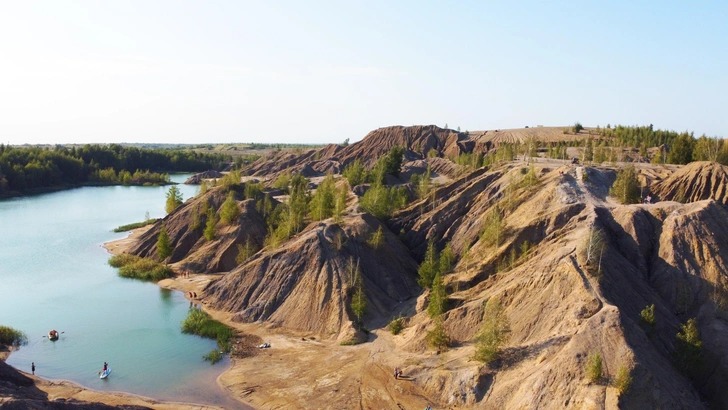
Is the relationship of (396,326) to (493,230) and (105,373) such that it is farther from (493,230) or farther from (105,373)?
(105,373)

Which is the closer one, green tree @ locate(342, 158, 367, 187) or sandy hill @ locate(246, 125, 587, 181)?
green tree @ locate(342, 158, 367, 187)

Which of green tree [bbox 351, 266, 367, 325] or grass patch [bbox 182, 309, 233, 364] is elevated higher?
green tree [bbox 351, 266, 367, 325]

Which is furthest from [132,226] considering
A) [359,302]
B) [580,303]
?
[580,303]

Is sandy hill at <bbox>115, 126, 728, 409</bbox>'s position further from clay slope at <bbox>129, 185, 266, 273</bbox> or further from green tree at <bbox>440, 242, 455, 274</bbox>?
green tree at <bbox>440, 242, 455, 274</bbox>

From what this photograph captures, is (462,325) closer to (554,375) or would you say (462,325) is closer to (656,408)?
(554,375)

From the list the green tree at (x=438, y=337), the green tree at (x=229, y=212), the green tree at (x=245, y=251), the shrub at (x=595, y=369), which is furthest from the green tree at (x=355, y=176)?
the shrub at (x=595, y=369)

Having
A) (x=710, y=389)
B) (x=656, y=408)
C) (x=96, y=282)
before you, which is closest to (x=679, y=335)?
(x=710, y=389)

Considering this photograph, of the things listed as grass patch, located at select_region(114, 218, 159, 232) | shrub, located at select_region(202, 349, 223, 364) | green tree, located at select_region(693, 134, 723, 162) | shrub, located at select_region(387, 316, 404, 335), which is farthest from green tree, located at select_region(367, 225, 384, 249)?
grass patch, located at select_region(114, 218, 159, 232)
